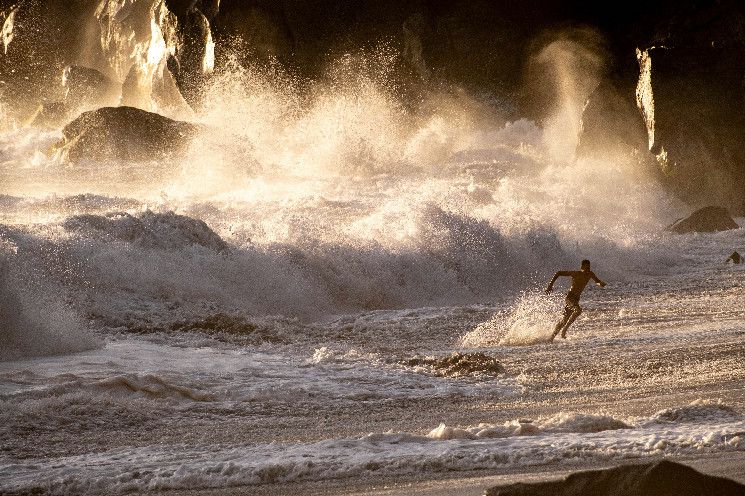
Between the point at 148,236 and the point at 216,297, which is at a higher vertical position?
the point at 148,236

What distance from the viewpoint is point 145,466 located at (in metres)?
6.75

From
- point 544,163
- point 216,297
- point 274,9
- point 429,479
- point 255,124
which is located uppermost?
point 274,9

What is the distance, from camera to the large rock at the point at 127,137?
128 ft

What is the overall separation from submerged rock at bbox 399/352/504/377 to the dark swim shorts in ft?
7.22

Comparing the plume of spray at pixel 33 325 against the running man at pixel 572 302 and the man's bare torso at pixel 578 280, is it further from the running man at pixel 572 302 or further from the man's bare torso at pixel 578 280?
the man's bare torso at pixel 578 280

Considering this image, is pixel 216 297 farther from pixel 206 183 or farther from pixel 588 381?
pixel 206 183

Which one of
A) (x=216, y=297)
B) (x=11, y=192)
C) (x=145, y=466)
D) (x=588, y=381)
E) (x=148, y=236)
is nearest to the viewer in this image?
(x=145, y=466)

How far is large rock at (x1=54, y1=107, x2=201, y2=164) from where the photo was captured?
128 feet

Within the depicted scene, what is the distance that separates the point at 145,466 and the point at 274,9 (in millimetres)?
37897

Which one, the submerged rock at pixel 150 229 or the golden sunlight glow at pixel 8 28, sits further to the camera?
the golden sunlight glow at pixel 8 28

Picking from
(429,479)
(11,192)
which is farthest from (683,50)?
(429,479)

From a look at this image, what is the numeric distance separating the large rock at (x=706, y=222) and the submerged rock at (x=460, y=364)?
18.4 m

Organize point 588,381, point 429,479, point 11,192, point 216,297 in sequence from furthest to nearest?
point 11,192, point 216,297, point 588,381, point 429,479

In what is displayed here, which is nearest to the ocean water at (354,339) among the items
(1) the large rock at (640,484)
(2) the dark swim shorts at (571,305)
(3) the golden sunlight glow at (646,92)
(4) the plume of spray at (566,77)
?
(2) the dark swim shorts at (571,305)
